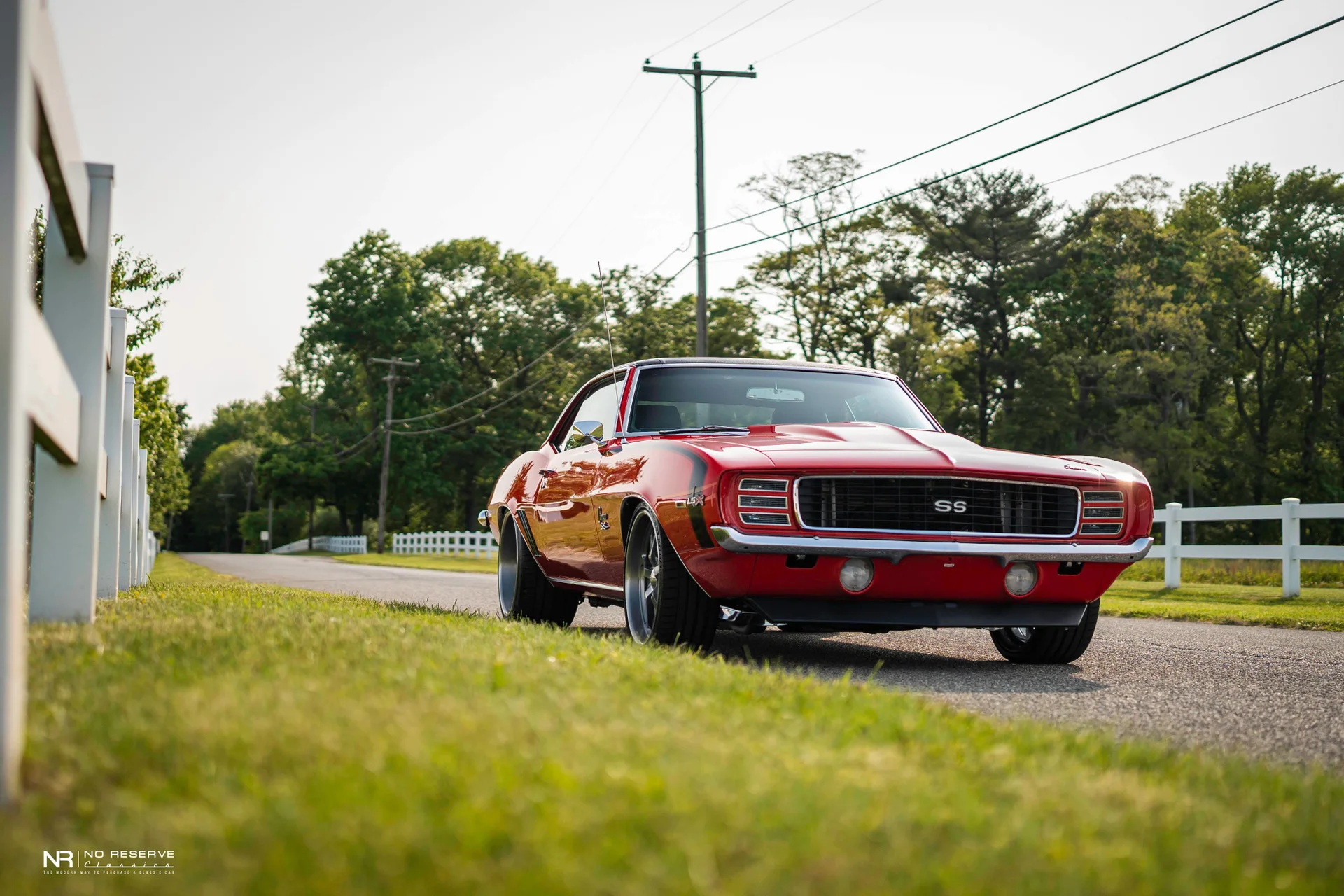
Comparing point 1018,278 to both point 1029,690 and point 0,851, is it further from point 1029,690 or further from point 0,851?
point 0,851

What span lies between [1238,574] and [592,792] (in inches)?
641

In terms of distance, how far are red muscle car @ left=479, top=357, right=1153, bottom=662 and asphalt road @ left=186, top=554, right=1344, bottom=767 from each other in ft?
1.04

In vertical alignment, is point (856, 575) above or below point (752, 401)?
below

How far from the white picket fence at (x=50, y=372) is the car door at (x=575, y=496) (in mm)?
2518

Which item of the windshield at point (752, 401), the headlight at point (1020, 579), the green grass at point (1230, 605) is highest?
the windshield at point (752, 401)

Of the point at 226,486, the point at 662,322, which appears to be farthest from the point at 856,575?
the point at 226,486

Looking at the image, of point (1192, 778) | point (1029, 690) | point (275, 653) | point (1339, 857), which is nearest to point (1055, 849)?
point (1339, 857)

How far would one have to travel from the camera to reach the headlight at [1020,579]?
5.99 meters

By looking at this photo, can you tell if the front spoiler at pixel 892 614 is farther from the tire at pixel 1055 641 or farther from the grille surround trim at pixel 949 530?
the tire at pixel 1055 641

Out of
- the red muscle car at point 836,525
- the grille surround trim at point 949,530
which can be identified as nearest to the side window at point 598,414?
the red muscle car at point 836,525

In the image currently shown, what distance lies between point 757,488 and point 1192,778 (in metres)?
2.83

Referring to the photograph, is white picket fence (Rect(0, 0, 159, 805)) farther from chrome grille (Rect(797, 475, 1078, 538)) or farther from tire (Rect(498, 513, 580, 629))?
chrome grille (Rect(797, 475, 1078, 538))

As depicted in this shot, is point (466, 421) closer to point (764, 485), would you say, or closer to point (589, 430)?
point (589, 430)

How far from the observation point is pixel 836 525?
19.0 feet
